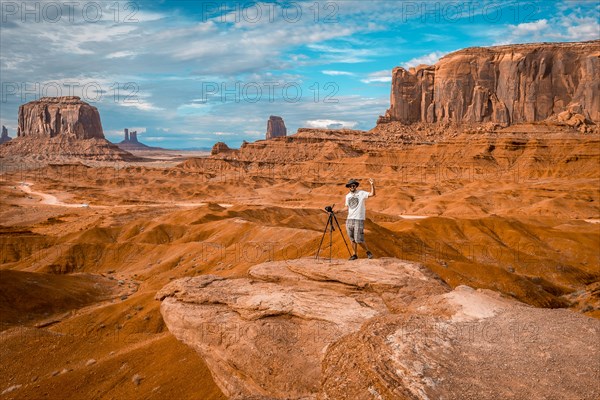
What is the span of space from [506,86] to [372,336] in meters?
170

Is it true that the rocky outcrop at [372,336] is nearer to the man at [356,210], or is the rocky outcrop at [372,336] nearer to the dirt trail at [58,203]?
the man at [356,210]

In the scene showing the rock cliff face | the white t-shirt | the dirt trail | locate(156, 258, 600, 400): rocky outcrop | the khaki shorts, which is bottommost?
the dirt trail

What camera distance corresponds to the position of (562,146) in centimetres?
11412

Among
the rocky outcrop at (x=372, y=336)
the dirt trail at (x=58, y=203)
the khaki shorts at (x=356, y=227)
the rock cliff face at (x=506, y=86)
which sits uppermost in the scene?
the rock cliff face at (x=506, y=86)

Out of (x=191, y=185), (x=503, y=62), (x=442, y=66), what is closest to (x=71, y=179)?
(x=191, y=185)

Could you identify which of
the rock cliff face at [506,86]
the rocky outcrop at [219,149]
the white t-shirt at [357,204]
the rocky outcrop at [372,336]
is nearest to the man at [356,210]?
the white t-shirt at [357,204]

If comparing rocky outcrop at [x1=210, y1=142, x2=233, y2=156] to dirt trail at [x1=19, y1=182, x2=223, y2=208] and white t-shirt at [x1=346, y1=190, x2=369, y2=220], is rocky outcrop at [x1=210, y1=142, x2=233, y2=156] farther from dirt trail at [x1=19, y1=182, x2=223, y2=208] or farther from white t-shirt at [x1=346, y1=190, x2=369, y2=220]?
white t-shirt at [x1=346, y1=190, x2=369, y2=220]

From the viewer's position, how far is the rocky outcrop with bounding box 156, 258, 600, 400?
7832mm

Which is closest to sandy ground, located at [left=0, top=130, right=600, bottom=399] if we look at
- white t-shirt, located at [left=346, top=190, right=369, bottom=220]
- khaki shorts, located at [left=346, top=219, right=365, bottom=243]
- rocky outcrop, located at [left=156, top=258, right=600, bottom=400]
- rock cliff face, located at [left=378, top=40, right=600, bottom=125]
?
rocky outcrop, located at [left=156, top=258, right=600, bottom=400]

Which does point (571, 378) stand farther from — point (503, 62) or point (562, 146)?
point (503, 62)

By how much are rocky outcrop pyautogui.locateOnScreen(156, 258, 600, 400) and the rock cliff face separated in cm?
15485

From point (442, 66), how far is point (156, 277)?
6102 inches

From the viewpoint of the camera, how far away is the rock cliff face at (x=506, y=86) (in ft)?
491

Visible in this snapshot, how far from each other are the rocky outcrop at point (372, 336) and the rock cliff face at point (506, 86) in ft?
508
